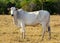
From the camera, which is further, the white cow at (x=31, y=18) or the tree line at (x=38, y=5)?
the tree line at (x=38, y=5)

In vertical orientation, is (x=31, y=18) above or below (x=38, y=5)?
below

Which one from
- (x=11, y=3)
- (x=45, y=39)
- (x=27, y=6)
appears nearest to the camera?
(x=45, y=39)

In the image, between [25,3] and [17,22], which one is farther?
[25,3]

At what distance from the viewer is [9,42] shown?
398 inches

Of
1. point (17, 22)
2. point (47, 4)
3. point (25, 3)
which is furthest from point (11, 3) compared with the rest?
point (17, 22)

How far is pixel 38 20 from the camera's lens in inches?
439

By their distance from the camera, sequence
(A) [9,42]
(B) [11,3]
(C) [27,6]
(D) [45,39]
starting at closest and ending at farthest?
(A) [9,42]
(D) [45,39]
(C) [27,6]
(B) [11,3]

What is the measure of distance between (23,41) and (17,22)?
4.12 feet

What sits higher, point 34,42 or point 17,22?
point 17,22

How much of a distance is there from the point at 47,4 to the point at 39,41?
76.1ft

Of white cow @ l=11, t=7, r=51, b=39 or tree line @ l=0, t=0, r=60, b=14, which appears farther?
tree line @ l=0, t=0, r=60, b=14

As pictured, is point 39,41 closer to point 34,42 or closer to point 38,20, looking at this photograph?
point 34,42

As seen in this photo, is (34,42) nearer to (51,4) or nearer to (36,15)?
(36,15)

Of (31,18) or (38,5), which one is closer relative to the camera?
(31,18)
